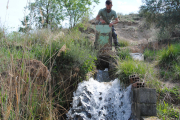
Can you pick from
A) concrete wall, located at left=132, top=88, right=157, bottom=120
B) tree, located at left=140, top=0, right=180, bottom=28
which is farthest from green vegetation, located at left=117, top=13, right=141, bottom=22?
concrete wall, located at left=132, top=88, right=157, bottom=120

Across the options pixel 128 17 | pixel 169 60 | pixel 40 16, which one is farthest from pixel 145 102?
pixel 128 17

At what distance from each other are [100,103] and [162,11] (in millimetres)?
6571

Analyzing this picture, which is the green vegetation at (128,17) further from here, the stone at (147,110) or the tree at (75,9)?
the stone at (147,110)

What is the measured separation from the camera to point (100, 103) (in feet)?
12.3

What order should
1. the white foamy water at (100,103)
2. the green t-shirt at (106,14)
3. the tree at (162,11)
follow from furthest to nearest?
the tree at (162,11)
the green t-shirt at (106,14)
the white foamy water at (100,103)

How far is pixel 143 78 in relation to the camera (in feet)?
11.9

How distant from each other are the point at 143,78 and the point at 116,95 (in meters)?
0.74

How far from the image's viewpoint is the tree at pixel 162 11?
755 cm

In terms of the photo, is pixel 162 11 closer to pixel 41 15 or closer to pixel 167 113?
pixel 167 113

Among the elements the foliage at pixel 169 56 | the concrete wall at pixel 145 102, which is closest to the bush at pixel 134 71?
the concrete wall at pixel 145 102

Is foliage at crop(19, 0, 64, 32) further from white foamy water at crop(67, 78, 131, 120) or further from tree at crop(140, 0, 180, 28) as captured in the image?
tree at crop(140, 0, 180, 28)

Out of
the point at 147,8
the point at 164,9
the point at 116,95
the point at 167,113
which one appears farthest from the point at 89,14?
the point at 167,113

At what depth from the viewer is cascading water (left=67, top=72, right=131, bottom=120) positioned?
3.50m

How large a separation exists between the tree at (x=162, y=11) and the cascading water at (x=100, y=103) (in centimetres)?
540
